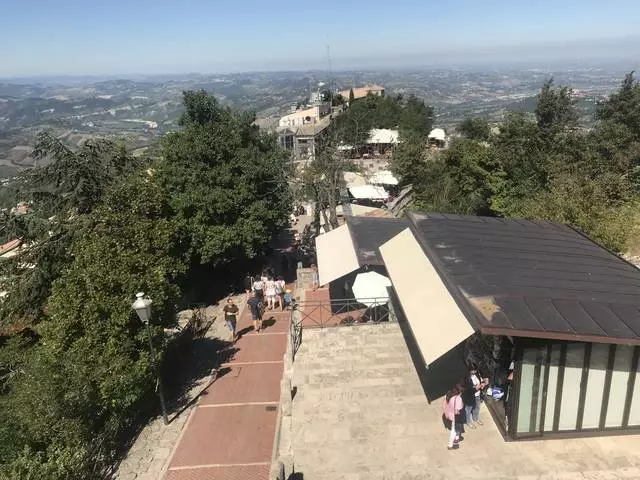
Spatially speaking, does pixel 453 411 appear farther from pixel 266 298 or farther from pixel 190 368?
pixel 266 298

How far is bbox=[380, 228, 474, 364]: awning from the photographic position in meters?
7.95

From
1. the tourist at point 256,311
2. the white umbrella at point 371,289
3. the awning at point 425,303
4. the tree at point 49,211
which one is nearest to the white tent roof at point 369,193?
the tree at point 49,211

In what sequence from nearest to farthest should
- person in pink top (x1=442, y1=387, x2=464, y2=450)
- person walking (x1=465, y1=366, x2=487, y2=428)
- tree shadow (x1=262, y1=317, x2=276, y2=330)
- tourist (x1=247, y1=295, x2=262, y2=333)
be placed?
1. person in pink top (x1=442, y1=387, x2=464, y2=450)
2. person walking (x1=465, y1=366, x2=487, y2=428)
3. tourist (x1=247, y1=295, x2=262, y2=333)
4. tree shadow (x1=262, y1=317, x2=276, y2=330)

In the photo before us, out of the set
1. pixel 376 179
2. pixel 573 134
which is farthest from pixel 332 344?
pixel 376 179


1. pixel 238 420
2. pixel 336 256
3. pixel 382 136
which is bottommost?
pixel 238 420

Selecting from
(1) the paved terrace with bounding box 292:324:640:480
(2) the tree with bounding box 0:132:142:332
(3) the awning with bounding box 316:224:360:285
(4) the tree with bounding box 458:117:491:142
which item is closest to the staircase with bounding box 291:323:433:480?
(1) the paved terrace with bounding box 292:324:640:480

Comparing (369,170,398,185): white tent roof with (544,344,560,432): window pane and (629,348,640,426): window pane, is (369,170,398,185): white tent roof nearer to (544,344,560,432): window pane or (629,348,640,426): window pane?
(629,348,640,426): window pane

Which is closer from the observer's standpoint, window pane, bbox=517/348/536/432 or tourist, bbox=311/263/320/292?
window pane, bbox=517/348/536/432

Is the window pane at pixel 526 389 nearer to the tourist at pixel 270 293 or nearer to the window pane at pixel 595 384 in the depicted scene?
the window pane at pixel 595 384

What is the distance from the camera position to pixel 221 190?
20297mm

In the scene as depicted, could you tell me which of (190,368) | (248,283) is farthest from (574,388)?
(248,283)

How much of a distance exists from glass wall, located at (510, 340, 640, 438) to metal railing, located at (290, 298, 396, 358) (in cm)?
567

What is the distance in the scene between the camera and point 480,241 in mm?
11133

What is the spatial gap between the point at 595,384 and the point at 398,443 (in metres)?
3.46
